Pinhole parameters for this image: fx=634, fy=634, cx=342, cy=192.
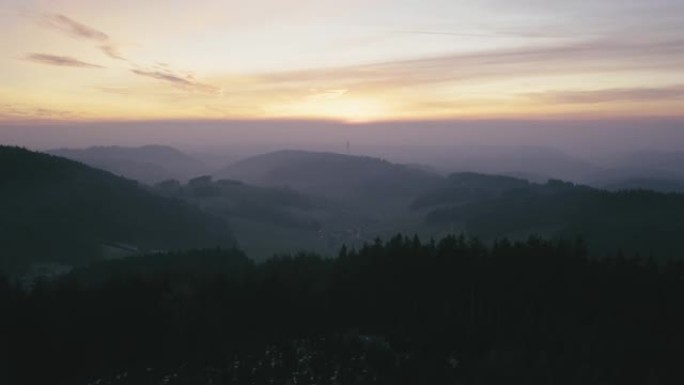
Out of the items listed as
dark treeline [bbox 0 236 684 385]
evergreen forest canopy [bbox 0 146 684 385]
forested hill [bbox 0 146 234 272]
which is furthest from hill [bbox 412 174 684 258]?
forested hill [bbox 0 146 234 272]

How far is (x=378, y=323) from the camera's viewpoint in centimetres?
5106

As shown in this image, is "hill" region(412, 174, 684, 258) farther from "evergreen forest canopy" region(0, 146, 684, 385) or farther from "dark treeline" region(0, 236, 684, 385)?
"dark treeline" region(0, 236, 684, 385)

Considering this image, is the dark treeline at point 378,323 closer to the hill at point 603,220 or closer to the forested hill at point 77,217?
the hill at point 603,220

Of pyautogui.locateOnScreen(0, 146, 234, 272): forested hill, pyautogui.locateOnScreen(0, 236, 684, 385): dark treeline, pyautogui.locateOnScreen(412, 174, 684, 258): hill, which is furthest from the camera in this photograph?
pyautogui.locateOnScreen(0, 146, 234, 272): forested hill

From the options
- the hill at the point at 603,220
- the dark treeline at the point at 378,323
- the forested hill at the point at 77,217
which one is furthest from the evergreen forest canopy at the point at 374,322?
the forested hill at the point at 77,217

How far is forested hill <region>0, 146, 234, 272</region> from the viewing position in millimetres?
135375

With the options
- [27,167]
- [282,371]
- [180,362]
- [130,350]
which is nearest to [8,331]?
[130,350]

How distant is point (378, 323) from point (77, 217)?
12592cm

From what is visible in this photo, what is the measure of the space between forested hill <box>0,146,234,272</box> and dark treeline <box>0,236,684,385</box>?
81295mm

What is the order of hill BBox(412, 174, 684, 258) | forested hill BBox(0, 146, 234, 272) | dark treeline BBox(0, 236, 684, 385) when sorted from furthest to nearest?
1. forested hill BBox(0, 146, 234, 272)
2. hill BBox(412, 174, 684, 258)
3. dark treeline BBox(0, 236, 684, 385)

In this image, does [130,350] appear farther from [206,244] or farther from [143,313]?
[206,244]

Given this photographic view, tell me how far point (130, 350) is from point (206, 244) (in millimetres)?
116361

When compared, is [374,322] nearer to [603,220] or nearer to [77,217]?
[603,220]

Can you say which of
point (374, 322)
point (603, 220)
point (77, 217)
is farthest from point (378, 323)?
point (77, 217)
